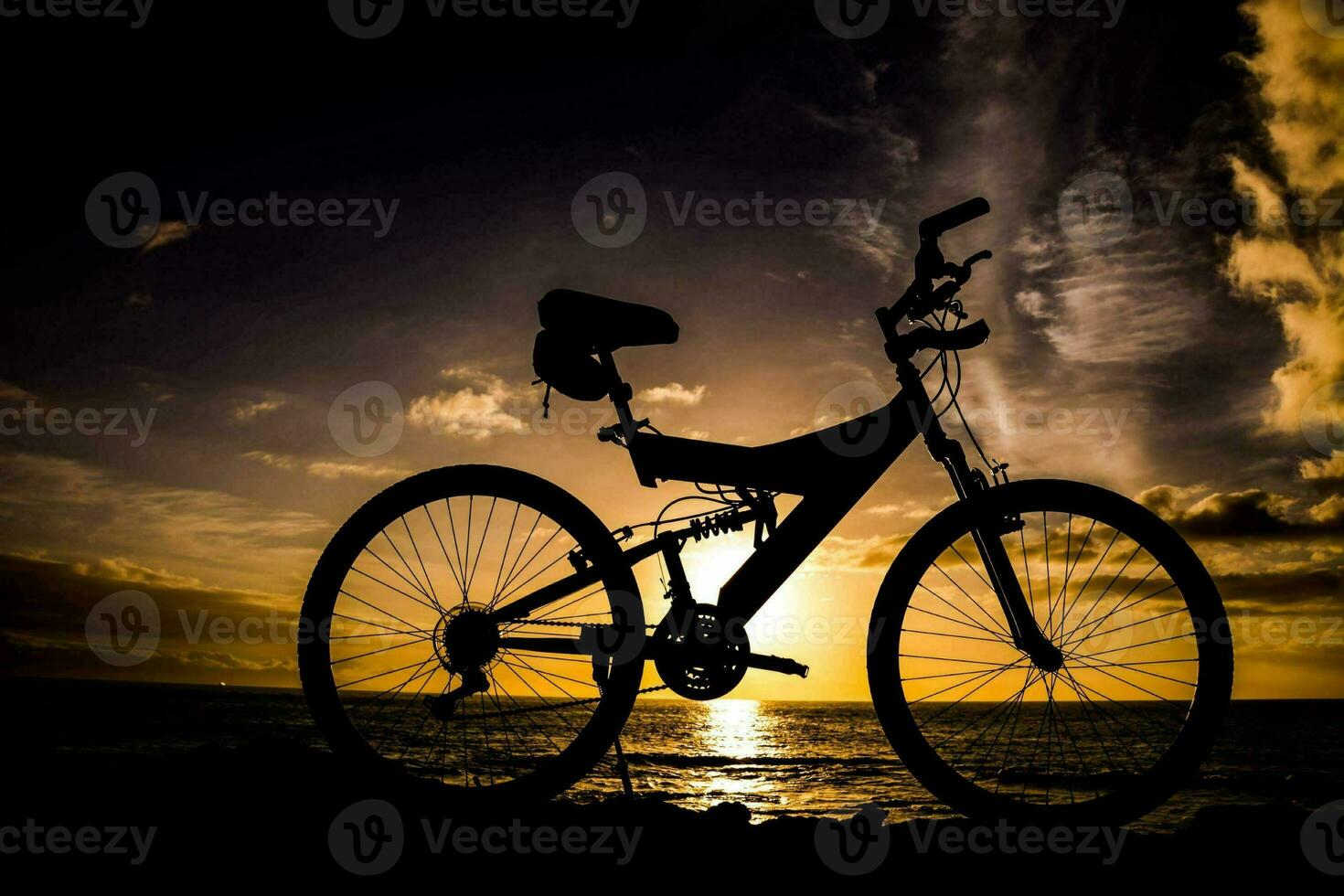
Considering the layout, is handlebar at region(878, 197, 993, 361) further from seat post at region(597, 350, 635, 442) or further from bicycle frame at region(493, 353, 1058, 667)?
seat post at region(597, 350, 635, 442)

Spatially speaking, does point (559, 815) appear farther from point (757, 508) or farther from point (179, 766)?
point (179, 766)

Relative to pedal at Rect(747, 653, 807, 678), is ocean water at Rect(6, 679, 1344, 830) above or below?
below

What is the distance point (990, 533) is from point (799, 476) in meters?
0.92

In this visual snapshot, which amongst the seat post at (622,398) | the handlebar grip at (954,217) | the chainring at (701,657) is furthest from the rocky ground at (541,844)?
the handlebar grip at (954,217)

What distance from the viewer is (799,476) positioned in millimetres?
3418

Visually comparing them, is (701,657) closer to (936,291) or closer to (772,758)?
(936,291)

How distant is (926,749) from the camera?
3.09 m

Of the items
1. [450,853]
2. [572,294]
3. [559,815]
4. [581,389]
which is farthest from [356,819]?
[572,294]

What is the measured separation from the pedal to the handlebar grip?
2130 millimetres

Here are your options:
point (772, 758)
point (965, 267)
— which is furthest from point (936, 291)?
point (772, 758)

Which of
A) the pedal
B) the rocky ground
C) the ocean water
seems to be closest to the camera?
the rocky ground

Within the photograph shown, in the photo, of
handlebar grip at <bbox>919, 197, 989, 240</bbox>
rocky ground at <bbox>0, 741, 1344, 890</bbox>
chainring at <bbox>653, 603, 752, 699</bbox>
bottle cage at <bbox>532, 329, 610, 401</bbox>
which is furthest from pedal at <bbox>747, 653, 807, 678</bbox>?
handlebar grip at <bbox>919, 197, 989, 240</bbox>

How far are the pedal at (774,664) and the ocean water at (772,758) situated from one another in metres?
3.14

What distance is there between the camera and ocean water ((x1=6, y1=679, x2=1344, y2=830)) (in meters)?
16.2
